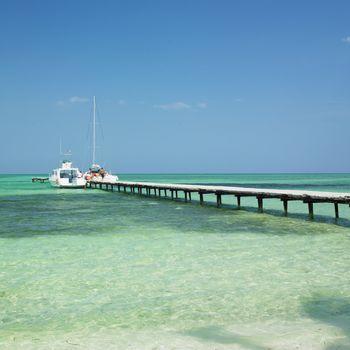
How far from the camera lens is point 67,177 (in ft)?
163

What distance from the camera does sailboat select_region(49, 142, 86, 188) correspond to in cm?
4844

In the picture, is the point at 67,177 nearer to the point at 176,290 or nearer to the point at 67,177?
the point at 67,177

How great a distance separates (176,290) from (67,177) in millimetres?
43970

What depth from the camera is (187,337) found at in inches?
201

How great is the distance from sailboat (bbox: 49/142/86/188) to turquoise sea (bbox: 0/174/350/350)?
3485cm

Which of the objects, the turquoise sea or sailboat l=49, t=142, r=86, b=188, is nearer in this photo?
the turquoise sea

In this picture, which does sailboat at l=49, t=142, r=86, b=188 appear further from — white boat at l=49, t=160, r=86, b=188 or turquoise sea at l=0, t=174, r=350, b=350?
turquoise sea at l=0, t=174, r=350, b=350

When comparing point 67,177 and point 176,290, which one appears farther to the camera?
point 67,177

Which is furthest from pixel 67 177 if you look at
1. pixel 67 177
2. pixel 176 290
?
pixel 176 290

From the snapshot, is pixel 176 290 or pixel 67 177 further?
pixel 67 177

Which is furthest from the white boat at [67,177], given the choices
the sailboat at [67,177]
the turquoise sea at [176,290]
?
the turquoise sea at [176,290]

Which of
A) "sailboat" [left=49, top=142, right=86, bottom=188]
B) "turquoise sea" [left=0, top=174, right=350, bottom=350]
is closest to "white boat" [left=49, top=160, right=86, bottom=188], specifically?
"sailboat" [left=49, top=142, right=86, bottom=188]

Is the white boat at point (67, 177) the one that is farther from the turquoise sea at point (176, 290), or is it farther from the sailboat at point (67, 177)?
the turquoise sea at point (176, 290)

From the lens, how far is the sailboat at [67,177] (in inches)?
1907
